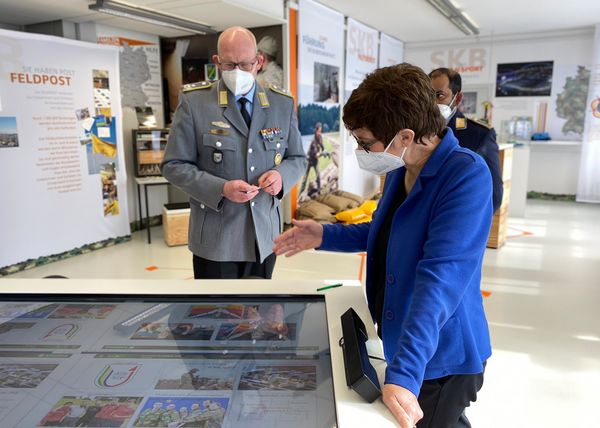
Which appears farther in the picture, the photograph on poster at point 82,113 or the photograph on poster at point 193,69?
the photograph on poster at point 193,69

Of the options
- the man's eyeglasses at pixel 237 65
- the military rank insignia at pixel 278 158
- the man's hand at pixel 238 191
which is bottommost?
the man's hand at pixel 238 191

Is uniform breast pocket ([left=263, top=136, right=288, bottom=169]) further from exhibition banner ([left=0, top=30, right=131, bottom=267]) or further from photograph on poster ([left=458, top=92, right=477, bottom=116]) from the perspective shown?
photograph on poster ([left=458, top=92, right=477, bottom=116])

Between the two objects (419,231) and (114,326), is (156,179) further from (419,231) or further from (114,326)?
(419,231)

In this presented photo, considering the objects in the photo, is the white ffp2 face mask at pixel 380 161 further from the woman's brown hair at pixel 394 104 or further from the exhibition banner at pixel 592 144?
the exhibition banner at pixel 592 144

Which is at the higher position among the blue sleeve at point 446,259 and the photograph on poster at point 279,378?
the blue sleeve at point 446,259

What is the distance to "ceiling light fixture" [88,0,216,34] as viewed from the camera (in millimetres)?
4746

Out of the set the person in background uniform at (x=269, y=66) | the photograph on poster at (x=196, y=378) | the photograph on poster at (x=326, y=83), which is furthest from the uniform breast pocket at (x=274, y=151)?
the photograph on poster at (x=326, y=83)

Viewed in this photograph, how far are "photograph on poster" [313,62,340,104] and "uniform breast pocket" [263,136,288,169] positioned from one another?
4665 mm

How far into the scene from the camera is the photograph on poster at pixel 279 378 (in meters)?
1.06

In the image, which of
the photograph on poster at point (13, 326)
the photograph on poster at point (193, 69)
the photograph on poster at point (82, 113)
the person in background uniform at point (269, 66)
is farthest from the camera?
→ the photograph on poster at point (193, 69)

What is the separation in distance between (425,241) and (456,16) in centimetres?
731

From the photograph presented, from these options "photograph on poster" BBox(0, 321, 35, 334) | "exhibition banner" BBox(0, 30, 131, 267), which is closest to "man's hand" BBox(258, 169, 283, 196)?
"photograph on poster" BBox(0, 321, 35, 334)

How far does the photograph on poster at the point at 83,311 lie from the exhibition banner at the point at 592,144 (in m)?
9.26

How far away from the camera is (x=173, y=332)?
1.30 metres
